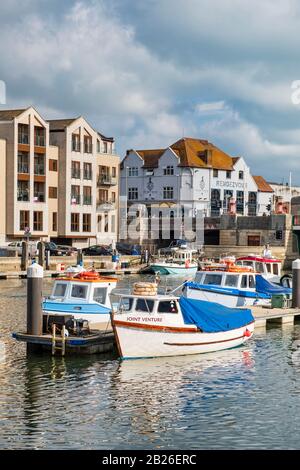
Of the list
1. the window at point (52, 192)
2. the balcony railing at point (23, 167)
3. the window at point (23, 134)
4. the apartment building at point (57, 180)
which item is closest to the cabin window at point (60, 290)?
the apartment building at point (57, 180)

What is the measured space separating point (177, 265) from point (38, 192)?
20.4 m

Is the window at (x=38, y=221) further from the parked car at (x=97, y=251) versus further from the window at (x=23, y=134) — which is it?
the window at (x=23, y=134)

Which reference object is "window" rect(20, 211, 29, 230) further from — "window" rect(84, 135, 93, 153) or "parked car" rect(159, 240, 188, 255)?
"parked car" rect(159, 240, 188, 255)

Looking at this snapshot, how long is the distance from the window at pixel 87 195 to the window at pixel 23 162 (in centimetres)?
1151

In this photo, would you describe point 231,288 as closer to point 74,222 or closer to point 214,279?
point 214,279

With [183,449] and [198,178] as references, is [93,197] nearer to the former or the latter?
[198,178]

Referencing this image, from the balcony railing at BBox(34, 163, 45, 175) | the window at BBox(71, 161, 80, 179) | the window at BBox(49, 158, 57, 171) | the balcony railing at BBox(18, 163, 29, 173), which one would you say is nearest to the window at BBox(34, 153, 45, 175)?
the balcony railing at BBox(34, 163, 45, 175)

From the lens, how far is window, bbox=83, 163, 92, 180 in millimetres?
104625

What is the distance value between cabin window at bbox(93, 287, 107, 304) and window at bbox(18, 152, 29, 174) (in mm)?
Answer: 57527

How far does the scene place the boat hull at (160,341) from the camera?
32.2 metres

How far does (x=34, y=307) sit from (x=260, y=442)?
13464mm

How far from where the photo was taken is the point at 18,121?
93438 millimetres

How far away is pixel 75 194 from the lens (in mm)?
102812

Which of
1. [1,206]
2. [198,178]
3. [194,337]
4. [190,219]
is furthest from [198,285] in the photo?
[198,178]
